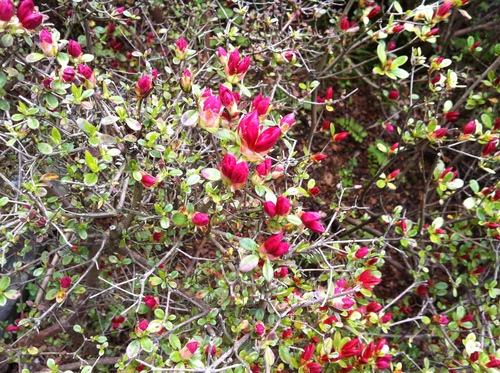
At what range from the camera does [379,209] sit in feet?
10.8

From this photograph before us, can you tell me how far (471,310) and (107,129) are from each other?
204 cm

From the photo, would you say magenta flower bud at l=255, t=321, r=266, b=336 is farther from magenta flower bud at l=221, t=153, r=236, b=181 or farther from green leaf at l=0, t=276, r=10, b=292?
green leaf at l=0, t=276, r=10, b=292

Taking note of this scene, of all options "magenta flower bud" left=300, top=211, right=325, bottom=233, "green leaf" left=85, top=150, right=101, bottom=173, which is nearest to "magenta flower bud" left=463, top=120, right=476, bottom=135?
"magenta flower bud" left=300, top=211, right=325, bottom=233

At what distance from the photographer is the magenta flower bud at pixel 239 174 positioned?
100 centimetres

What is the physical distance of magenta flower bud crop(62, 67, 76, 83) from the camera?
1.28 metres

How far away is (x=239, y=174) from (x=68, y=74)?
0.65m

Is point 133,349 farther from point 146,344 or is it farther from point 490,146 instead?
point 490,146

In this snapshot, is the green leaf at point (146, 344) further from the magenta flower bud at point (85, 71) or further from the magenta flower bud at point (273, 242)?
the magenta flower bud at point (85, 71)

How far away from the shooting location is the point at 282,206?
110 cm

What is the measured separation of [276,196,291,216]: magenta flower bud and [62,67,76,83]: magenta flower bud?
0.72 m

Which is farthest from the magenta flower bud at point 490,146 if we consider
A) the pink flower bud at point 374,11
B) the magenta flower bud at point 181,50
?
the magenta flower bud at point 181,50

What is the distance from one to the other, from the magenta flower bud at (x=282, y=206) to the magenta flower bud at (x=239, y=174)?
120 millimetres

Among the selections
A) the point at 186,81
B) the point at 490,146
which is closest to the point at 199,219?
the point at 186,81

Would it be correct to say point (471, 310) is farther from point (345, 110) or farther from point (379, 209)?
point (345, 110)
